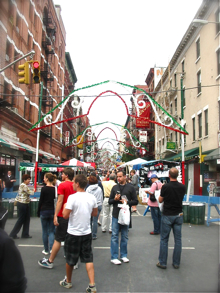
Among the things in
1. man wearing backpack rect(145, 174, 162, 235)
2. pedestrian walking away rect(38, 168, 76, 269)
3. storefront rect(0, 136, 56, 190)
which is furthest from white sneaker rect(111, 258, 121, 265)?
storefront rect(0, 136, 56, 190)

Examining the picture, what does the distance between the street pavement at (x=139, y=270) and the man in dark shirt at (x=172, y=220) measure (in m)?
0.23

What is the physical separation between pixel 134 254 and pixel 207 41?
61.7 feet

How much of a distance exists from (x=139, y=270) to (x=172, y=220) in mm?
1135

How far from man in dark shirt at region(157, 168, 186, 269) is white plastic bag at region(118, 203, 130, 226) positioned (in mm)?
726

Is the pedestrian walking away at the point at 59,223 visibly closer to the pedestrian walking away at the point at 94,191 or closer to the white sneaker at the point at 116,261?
the white sneaker at the point at 116,261

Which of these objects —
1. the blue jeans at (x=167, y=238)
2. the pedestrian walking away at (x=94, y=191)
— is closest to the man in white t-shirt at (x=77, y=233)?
the blue jeans at (x=167, y=238)

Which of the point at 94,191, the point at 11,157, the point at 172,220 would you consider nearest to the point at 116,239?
the point at 172,220

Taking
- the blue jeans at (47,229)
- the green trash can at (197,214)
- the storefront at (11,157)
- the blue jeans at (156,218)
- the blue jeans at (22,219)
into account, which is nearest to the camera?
the blue jeans at (47,229)

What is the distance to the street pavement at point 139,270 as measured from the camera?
421 centimetres

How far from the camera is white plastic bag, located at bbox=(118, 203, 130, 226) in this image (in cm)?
534

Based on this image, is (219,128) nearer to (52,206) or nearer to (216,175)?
(216,175)

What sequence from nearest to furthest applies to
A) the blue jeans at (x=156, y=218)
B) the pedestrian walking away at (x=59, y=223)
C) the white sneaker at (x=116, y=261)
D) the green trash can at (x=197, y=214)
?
the pedestrian walking away at (x=59, y=223) < the white sneaker at (x=116, y=261) < the blue jeans at (x=156, y=218) < the green trash can at (x=197, y=214)

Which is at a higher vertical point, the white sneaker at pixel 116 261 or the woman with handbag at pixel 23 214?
the woman with handbag at pixel 23 214

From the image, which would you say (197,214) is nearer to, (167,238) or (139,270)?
(167,238)
